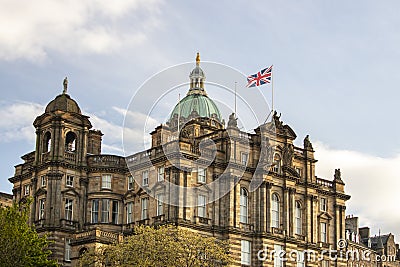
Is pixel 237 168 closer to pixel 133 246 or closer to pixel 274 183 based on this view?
pixel 274 183

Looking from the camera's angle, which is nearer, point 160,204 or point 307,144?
point 160,204

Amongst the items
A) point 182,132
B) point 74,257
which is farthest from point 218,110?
point 74,257

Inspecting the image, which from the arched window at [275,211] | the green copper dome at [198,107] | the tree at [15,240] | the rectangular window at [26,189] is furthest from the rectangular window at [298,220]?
the tree at [15,240]

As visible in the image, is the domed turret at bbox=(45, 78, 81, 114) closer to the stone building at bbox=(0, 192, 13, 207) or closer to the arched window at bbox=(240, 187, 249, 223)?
the arched window at bbox=(240, 187, 249, 223)

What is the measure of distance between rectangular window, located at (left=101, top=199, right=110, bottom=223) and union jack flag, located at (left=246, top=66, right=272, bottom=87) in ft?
68.3

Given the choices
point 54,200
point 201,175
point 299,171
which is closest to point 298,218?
point 299,171

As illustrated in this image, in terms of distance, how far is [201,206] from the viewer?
8669 centimetres

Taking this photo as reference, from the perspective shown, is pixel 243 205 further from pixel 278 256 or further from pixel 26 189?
pixel 26 189

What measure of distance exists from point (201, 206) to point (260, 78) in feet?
52.3

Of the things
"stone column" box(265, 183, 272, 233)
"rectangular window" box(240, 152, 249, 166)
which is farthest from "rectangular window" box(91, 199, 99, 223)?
"stone column" box(265, 183, 272, 233)

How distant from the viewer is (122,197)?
91.6m

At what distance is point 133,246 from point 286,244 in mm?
27930

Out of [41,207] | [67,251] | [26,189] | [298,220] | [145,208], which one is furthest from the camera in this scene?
[298,220]

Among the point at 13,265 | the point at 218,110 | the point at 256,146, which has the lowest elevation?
the point at 13,265
